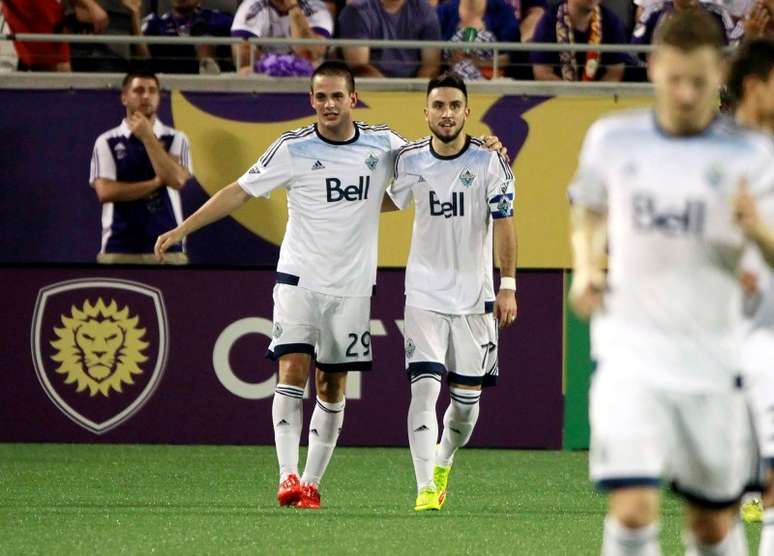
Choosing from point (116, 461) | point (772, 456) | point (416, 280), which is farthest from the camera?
point (116, 461)

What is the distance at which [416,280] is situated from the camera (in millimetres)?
9352

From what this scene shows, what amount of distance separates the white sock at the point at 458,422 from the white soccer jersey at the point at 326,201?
811 millimetres

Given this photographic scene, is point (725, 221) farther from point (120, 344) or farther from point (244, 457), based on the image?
point (120, 344)

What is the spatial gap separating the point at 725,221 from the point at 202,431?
28.1 ft

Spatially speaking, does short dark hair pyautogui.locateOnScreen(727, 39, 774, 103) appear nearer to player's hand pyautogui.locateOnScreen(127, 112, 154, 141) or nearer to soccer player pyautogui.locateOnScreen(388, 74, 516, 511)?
soccer player pyautogui.locateOnScreen(388, 74, 516, 511)

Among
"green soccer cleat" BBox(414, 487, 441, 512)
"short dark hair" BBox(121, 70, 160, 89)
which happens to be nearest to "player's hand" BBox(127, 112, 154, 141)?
"short dark hair" BBox(121, 70, 160, 89)

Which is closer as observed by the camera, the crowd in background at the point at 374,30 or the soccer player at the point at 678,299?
the soccer player at the point at 678,299

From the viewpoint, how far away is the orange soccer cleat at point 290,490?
906cm

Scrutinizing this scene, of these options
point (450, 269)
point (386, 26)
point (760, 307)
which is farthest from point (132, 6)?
point (760, 307)

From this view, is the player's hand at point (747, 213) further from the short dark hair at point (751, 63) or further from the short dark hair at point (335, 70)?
the short dark hair at point (335, 70)

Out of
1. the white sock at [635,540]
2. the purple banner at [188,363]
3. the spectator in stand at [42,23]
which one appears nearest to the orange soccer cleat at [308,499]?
the purple banner at [188,363]

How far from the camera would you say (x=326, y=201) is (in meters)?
9.40

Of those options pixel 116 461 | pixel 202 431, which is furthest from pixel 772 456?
pixel 202 431

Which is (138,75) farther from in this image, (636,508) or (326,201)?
(636,508)
